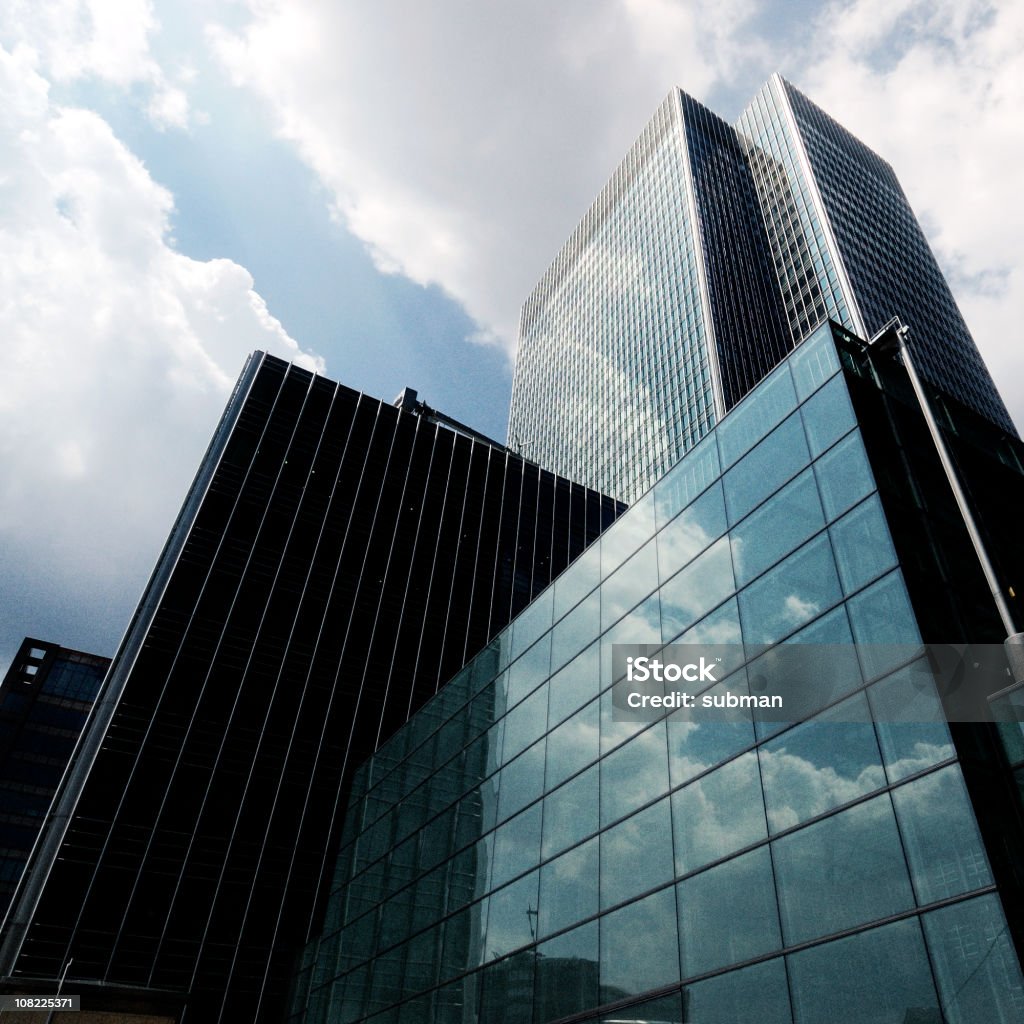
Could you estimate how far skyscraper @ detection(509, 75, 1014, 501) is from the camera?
100 metres

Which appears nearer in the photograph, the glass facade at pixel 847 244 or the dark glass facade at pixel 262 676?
the dark glass facade at pixel 262 676

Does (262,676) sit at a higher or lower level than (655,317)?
lower

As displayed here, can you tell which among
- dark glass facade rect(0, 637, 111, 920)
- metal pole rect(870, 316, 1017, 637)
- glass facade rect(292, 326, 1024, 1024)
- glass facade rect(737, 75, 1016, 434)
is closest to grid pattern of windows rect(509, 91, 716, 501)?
glass facade rect(737, 75, 1016, 434)

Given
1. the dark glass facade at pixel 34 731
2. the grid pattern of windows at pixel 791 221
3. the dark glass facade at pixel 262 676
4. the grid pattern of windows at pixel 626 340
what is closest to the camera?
the dark glass facade at pixel 262 676

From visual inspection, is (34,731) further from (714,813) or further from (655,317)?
(655,317)

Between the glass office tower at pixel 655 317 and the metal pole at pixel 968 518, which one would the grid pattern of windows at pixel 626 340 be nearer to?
the glass office tower at pixel 655 317

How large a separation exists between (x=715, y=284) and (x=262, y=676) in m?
84.6

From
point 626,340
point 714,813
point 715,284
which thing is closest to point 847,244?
point 715,284

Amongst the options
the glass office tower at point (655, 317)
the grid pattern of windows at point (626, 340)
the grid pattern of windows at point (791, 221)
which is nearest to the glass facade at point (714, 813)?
the grid pattern of windows at point (626, 340)

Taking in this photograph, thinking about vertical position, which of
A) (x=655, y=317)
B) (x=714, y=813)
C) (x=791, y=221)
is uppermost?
(x=791, y=221)

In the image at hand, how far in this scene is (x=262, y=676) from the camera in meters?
43.0

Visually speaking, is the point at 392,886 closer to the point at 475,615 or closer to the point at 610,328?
the point at 475,615

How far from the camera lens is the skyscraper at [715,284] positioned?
100312mm

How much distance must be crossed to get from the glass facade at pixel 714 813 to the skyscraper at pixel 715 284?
7508 cm
